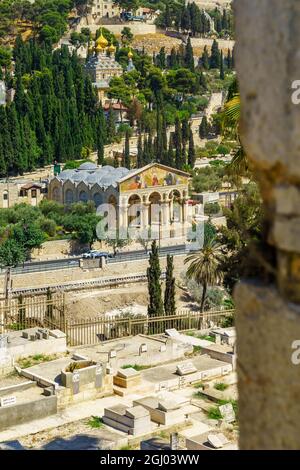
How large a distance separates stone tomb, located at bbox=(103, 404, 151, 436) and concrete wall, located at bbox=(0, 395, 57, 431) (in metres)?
1.07

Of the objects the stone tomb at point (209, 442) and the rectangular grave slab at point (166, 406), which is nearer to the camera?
the stone tomb at point (209, 442)

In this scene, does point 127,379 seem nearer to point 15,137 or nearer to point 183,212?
point 183,212

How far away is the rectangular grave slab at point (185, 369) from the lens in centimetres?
1395

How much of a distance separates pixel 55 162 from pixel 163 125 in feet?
26.5

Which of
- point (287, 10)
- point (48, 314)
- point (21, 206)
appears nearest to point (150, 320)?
point (48, 314)

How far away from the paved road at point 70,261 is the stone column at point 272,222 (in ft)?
92.7

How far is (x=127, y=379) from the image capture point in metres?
13.5

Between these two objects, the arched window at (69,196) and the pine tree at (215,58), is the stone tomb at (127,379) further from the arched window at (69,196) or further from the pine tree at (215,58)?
the pine tree at (215,58)

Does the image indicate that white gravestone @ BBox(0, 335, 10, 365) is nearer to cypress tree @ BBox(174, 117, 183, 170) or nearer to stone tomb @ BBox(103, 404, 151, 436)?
stone tomb @ BBox(103, 404, 151, 436)

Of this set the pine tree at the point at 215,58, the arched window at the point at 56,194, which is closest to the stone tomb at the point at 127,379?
the arched window at the point at 56,194

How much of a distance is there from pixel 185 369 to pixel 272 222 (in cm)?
1201

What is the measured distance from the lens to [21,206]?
37969mm

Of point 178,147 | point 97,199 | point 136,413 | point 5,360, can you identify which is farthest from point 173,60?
point 136,413

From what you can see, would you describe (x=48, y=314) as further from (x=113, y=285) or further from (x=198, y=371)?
(x=113, y=285)
